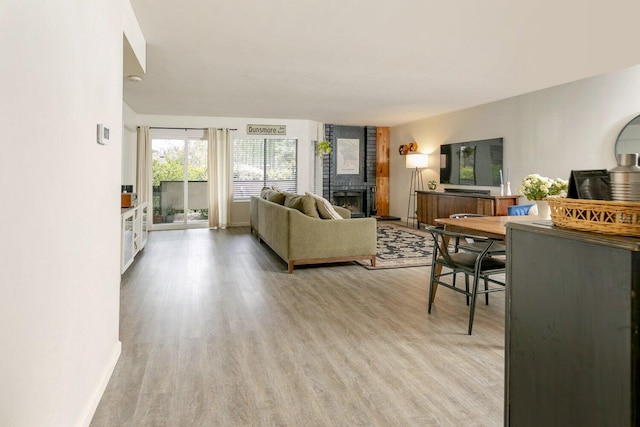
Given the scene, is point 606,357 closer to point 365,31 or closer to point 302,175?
point 365,31

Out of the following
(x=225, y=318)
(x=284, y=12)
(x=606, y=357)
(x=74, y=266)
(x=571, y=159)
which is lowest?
(x=225, y=318)

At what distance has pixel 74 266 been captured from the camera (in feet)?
5.51

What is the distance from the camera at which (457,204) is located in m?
7.43

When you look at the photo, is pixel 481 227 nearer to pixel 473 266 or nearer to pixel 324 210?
pixel 473 266

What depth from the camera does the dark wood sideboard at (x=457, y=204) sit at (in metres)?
6.57

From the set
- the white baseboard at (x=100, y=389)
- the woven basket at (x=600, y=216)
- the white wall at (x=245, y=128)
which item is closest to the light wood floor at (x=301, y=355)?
the white baseboard at (x=100, y=389)

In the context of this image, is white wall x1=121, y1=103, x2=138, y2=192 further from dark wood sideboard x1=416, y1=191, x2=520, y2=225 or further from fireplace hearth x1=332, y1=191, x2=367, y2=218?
dark wood sideboard x1=416, y1=191, x2=520, y2=225

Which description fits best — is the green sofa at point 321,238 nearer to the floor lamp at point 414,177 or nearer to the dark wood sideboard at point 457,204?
the dark wood sideboard at point 457,204

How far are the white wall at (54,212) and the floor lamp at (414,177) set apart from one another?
7.42 m

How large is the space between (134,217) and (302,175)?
470 centimetres

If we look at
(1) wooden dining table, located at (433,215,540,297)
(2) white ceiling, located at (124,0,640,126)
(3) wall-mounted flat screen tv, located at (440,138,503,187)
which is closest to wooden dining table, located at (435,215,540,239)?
(1) wooden dining table, located at (433,215,540,297)

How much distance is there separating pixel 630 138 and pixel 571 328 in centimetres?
519

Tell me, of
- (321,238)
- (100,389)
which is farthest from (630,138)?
(100,389)

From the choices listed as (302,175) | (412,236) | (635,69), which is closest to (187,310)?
(412,236)
